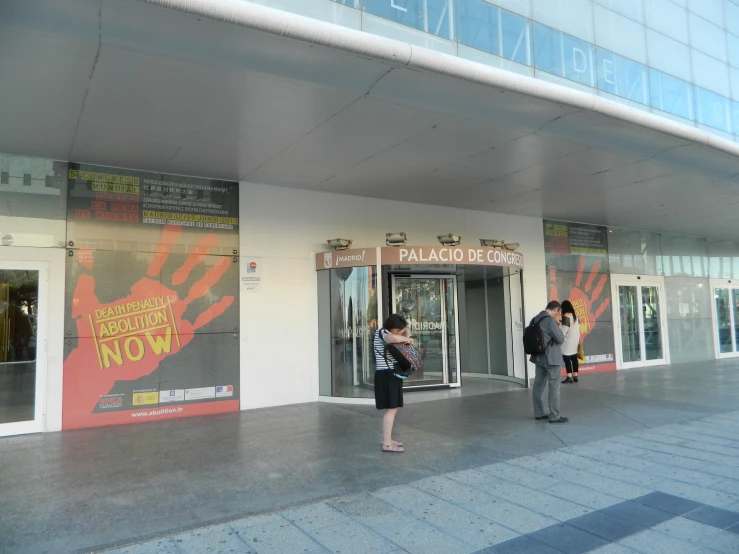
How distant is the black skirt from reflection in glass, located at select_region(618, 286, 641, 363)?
34.8ft

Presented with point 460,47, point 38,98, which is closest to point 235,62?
point 38,98

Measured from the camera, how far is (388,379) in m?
5.68

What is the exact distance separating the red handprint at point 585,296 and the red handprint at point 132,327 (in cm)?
829

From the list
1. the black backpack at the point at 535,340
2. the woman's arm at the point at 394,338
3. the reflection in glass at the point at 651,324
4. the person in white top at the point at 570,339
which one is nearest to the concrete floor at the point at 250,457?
the black backpack at the point at 535,340

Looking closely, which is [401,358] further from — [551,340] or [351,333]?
[351,333]

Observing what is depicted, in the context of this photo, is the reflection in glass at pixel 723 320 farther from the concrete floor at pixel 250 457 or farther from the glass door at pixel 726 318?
the concrete floor at pixel 250 457

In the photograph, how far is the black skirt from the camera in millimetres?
5668

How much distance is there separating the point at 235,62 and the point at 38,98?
7.58 ft

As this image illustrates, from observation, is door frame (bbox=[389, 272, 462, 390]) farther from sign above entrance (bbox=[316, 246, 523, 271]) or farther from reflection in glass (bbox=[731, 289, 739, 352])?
reflection in glass (bbox=[731, 289, 739, 352])

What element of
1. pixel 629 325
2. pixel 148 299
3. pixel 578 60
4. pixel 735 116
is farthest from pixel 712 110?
pixel 148 299

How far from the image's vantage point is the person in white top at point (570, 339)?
10.7 meters

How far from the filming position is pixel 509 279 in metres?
11.6

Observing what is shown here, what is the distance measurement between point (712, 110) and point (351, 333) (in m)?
8.50

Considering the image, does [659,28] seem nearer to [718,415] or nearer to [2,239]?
[718,415]
